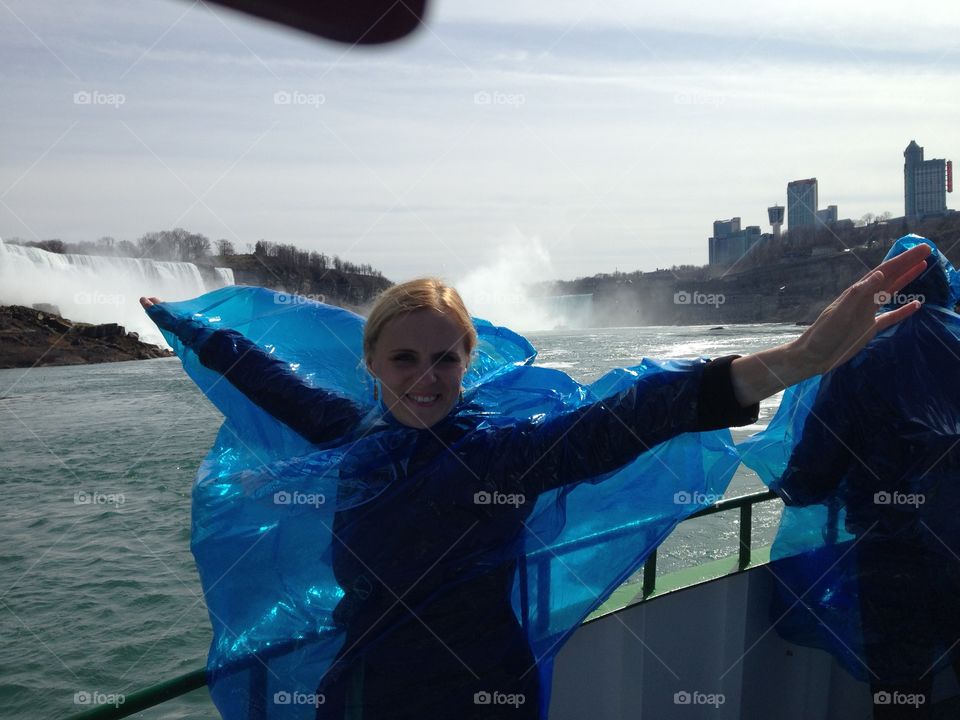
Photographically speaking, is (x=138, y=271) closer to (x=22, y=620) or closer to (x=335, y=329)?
(x=22, y=620)

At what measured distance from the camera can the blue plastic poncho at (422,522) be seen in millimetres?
1357

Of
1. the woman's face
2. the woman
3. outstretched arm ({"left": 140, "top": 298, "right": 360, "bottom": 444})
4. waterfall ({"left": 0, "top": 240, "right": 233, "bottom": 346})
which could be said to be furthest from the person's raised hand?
waterfall ({"left": 0, "top": 240, "right": 233, "bottom": 346})

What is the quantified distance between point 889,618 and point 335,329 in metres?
1.65

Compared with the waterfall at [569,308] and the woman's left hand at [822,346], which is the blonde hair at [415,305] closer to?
the woman's left hand at [822,346]

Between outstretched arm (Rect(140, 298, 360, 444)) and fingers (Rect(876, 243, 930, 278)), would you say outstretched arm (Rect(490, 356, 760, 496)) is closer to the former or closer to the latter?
fingers (Rect(876, 243, 930, 278))

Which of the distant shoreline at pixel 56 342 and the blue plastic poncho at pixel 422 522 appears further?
the distant shoreline at pixel 56 342

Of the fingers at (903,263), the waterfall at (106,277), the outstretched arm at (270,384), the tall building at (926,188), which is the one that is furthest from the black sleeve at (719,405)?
the tall building at (926,188)

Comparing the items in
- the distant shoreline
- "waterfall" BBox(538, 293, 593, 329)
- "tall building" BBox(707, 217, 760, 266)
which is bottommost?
the distant shoreline

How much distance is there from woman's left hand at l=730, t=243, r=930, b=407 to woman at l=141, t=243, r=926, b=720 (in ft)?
0.20

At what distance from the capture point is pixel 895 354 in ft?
6.65

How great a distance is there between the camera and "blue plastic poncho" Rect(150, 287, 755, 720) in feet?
4.45

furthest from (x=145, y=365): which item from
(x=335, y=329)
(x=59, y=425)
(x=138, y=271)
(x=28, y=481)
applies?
(x=335, y=329)

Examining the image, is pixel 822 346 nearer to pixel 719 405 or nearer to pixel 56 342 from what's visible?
pixel 719 405

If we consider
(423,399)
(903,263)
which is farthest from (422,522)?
(903,263)
